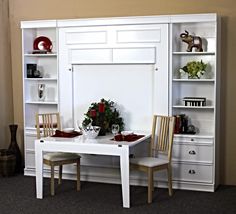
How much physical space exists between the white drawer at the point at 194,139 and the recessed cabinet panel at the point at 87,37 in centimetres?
151

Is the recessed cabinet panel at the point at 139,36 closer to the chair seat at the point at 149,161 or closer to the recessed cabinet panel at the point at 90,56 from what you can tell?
the recessed cabinet panel at the point at 90,56

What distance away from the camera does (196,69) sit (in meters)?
5.54

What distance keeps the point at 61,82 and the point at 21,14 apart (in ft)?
4.07

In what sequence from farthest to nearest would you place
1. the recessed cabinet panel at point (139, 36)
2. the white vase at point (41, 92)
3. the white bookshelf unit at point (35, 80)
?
the white vase at point (41, 92)
the white bookshelf unit at point (35, 80)
the recessed cabinet panel at point (139, 36)

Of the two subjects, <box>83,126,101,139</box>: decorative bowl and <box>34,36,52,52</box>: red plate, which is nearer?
<box>83,126,101,139</box>: decorative bowl

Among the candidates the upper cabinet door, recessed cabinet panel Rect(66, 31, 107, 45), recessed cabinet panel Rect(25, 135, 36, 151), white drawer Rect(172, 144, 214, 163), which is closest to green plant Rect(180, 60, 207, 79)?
the upper cabinet door

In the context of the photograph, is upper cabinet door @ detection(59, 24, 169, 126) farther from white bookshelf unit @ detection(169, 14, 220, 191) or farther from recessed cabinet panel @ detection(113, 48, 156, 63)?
white bookshelf unit @ detection(169, 14, 220, 191)

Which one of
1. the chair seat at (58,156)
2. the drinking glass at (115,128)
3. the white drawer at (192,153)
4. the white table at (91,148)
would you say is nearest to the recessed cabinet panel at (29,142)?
the chair seat at (58,156)

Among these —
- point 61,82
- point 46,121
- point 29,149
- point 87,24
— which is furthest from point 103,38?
point 29,149

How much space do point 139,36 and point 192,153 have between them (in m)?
1.56

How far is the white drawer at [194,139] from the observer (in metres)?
5.43

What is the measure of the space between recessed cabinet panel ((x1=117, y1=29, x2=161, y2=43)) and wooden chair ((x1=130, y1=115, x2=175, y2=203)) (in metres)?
0.94

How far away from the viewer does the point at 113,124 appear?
→ 569 cm

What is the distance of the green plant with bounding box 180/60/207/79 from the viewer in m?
5.54
